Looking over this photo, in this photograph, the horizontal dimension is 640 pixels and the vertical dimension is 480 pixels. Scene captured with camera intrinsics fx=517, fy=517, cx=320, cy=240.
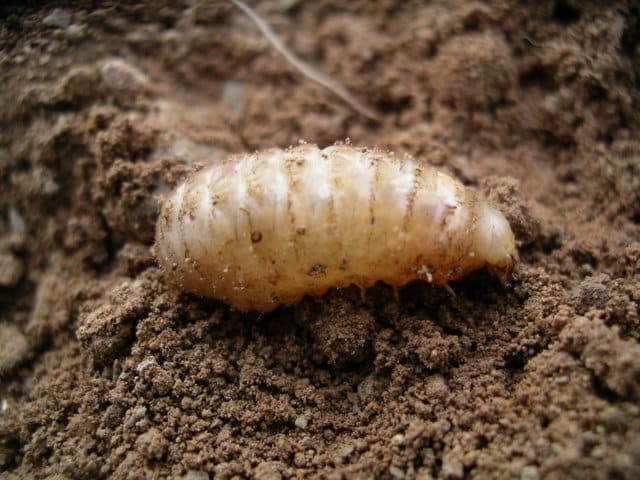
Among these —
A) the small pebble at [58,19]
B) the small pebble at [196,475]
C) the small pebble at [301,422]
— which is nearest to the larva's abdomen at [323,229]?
the small pebble at [301,422]

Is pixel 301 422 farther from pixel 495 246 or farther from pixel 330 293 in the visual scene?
pixel 495 246

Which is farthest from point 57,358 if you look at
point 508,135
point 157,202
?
point 508,135

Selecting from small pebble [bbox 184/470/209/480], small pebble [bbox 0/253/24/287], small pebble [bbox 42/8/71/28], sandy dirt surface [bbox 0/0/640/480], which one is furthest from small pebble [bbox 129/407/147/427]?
small pebble [bbox 42/8/71/28]

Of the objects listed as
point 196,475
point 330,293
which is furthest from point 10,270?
point 330,293

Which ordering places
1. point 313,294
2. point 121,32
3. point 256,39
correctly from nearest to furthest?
point 313,294 → point 121,32 → point 256,39

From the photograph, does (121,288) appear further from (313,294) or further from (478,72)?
(478,72)

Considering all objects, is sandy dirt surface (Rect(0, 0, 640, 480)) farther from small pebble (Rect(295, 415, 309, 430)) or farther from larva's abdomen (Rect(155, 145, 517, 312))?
larva's abdomen (Rect(155, 145, 517, 312))

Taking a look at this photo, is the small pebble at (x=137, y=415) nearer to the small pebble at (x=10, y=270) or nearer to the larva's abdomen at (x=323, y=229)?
the larva's abdomen at (x=323, y=229)
